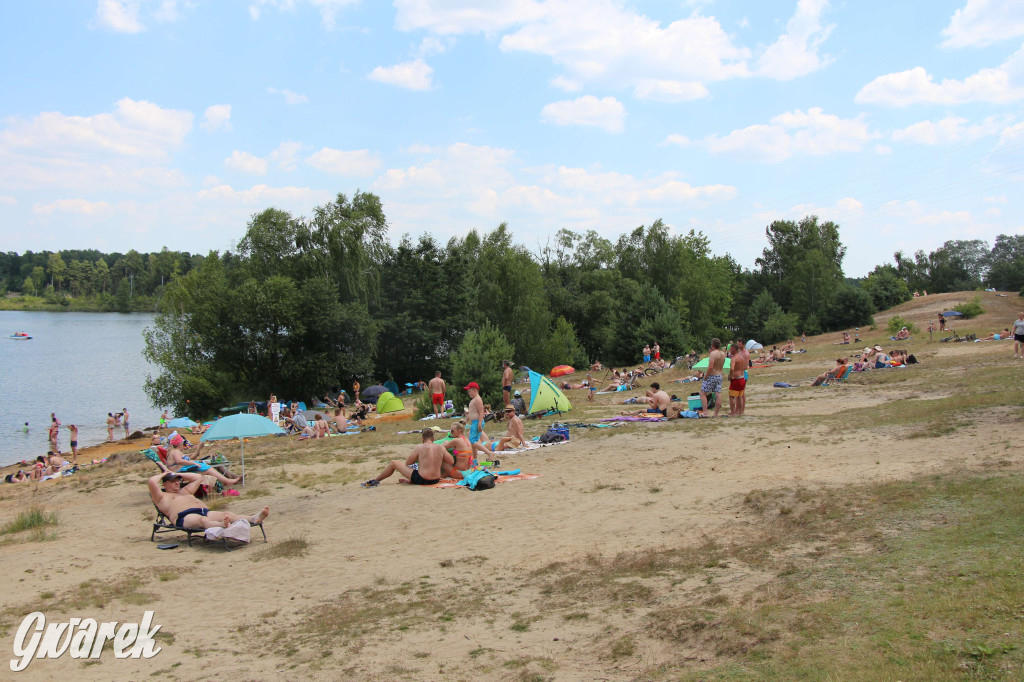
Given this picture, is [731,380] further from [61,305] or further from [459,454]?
[61,305]

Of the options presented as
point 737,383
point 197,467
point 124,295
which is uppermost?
point 124,295

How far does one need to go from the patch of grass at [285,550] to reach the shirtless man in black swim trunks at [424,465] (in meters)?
2.97

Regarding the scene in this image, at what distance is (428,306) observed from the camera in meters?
44.5

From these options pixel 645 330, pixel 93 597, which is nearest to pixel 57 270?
pixel 645 330

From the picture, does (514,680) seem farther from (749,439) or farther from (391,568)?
(749,439)

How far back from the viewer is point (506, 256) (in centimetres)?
5219

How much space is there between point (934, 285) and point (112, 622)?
89513mm

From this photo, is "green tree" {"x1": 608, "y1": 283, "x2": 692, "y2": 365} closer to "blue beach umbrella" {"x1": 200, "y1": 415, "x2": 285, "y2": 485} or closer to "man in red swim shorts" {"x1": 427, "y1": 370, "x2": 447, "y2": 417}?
"man in red swim shorts" {"x1": 427, "y1": 370, "x2": 447, "y2": 417}

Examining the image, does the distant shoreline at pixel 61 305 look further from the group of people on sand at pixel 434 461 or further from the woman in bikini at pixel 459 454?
the woman in bikini at pixel 459 454

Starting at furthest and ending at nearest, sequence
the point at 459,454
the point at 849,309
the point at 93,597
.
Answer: the point at 849,309 < the point at 459,454 < the point at 93,597

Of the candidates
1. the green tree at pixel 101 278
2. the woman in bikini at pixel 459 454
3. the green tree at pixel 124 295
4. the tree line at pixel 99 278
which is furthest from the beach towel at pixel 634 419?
the green tree at pixel 101 278

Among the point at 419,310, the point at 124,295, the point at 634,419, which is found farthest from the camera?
the point at 124,295

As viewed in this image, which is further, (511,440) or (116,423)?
(116,423)

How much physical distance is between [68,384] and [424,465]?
1893 inches
